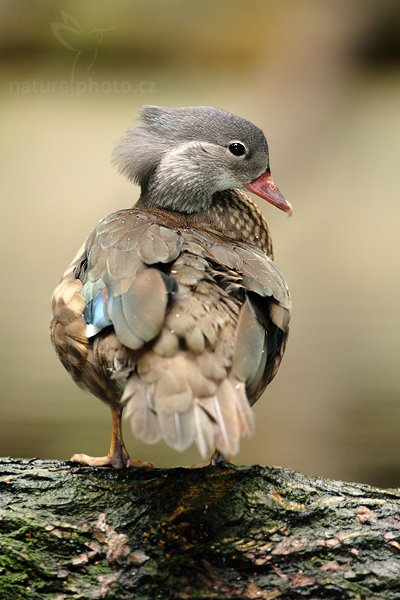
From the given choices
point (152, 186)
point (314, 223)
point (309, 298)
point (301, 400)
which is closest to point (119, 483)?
point (152, 186)

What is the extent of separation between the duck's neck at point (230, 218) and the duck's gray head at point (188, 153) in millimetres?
12

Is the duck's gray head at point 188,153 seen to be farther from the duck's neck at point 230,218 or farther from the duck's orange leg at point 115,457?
the duck's orange leg at point 115,457

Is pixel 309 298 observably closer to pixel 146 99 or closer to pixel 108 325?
pixel 146 99

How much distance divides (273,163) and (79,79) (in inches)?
40.4

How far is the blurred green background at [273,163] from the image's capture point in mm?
3215

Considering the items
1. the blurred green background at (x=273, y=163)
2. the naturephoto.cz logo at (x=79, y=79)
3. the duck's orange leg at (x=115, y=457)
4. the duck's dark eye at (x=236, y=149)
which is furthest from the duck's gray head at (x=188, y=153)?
the naturephoto.cz logo at (x=79, y=79)

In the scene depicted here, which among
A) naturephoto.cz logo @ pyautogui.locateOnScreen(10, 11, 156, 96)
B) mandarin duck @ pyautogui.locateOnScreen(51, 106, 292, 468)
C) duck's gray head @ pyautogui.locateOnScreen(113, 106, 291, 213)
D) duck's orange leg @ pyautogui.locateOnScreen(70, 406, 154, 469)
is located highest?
naturephoto.cz logo @ pyautogui.locateOnScreen(10, 11, 156, 96)

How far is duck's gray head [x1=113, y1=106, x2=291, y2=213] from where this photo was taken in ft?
6.19

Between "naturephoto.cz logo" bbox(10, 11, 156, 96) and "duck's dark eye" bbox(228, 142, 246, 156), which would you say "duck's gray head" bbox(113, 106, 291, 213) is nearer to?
"duck's dark eye" bbox(228, 142, 246, 156)

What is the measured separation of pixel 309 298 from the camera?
3.55 metres

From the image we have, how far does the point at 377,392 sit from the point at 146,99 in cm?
160

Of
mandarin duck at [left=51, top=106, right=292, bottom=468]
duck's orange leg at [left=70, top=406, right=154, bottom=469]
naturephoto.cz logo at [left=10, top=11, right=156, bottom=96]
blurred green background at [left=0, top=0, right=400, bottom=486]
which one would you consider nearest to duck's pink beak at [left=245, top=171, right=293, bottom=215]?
mandarin duck at [left=51, top=106, right=292, bottom=468]

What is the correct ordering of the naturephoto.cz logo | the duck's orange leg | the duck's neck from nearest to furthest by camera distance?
the duck's orange leg, the duck's neck, the naturephoto.cz logo

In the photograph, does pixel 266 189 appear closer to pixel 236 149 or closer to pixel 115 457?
pixel 236 149
